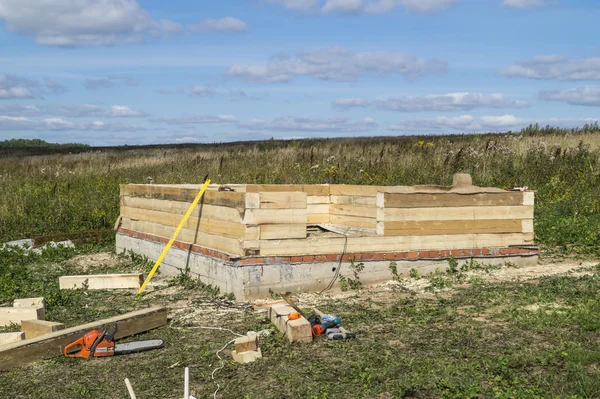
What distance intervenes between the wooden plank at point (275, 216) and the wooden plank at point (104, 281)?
6.87 feet

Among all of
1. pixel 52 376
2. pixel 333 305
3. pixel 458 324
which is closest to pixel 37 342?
pixel 52 376

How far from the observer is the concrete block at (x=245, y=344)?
525 cm

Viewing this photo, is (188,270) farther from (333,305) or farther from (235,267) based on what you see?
(333,305)

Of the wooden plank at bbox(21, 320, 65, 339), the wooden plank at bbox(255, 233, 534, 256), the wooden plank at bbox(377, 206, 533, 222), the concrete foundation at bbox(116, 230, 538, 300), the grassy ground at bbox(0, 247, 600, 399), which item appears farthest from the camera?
the wooden plank at bbox(377, 206, 533, 222)

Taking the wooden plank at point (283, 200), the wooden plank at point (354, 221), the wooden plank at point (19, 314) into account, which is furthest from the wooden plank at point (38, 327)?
the wooden plank at point (354, 221)

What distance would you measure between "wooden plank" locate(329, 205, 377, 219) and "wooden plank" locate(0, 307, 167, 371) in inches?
160

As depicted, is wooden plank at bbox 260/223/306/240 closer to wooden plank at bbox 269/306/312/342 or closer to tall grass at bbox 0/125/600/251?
Answer: wooden plank at bbox 269/306/312/342

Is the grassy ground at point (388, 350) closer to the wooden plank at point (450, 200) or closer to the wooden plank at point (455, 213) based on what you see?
the wooden plank at point (455, 213)

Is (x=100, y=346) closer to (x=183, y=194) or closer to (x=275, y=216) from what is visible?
(x=275, y=216)

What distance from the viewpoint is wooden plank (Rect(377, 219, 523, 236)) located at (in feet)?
27.2

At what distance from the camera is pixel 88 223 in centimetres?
1392

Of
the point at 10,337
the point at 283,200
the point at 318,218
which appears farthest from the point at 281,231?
the point at 10,337

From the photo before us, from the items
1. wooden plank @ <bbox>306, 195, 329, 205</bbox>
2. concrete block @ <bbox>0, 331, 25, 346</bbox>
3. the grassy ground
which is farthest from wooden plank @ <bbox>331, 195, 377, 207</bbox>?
concrete block @ <bbox>0, 331, 25, 346</bbox>

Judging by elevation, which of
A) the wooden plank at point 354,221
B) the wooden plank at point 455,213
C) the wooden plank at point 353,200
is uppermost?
the wooden plank at point 353,200
